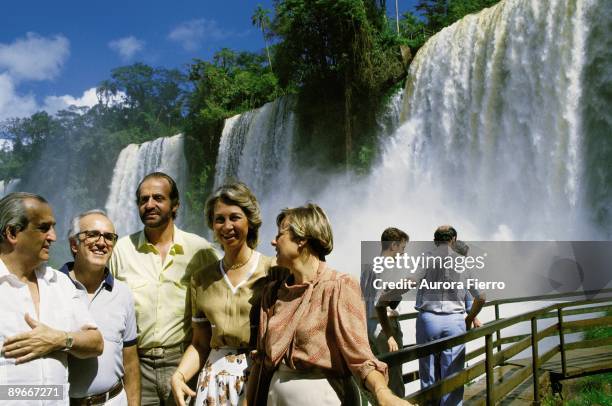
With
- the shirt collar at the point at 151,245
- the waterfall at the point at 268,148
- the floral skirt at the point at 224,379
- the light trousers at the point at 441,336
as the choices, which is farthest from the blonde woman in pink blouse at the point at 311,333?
the waterfall at the point at 268,148

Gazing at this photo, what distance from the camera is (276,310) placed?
197 centimetres

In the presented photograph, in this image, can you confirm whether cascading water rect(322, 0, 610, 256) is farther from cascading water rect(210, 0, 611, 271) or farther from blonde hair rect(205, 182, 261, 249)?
blonde hair rect(205, 182, 261, 249)

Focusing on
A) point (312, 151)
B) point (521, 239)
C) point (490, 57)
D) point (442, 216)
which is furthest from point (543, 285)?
point (312, 151)

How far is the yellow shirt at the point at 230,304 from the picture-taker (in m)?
2.18

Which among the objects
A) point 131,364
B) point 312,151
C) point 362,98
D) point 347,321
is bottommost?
point 131,364

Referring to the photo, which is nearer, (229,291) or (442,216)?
(229,291)

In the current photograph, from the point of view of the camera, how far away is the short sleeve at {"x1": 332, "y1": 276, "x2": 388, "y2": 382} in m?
1.78

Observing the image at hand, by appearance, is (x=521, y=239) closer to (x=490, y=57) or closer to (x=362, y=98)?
(x=490, y=57)

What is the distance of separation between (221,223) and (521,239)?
1199 cm

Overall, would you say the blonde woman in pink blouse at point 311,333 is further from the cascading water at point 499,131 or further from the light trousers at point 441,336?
the cascading water at point 499,131

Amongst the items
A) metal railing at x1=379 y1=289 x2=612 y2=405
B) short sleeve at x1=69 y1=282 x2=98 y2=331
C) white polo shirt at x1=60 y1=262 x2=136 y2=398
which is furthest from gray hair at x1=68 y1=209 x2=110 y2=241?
metal railing at x1=379 y1=289 x2=612 y2=405

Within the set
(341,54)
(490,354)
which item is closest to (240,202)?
(490,354)

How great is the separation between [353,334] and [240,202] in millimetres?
756

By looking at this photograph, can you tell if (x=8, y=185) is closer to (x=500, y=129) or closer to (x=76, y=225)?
(x=500, y=129)
